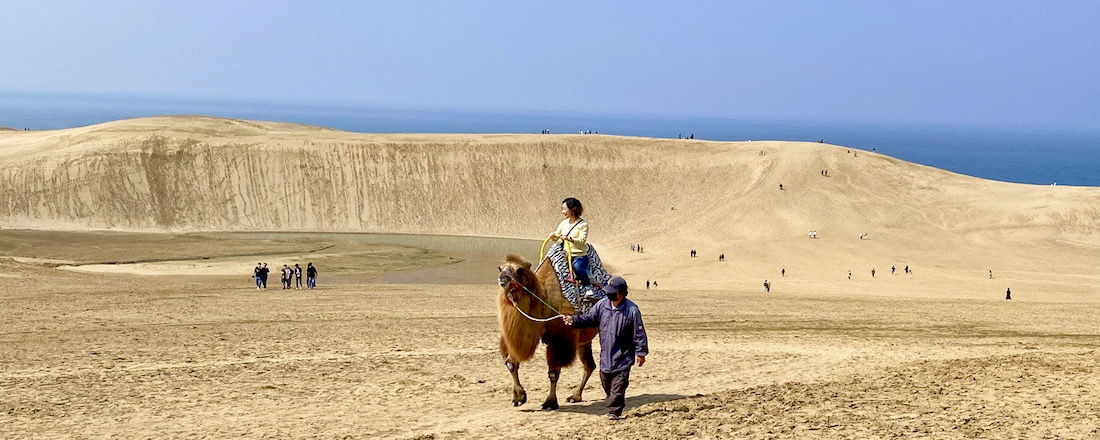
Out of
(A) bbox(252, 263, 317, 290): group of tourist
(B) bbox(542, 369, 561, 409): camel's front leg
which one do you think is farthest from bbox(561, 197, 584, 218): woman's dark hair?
(A) bbox(252, 263, 317, 290): group of tourist

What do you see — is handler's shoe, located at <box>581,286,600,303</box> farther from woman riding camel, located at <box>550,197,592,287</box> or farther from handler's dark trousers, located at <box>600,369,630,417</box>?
handler's dark trousers, located at <box>600,369,630,417</box>

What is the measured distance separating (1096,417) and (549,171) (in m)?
65.2

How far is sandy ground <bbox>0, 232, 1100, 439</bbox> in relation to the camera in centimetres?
1033

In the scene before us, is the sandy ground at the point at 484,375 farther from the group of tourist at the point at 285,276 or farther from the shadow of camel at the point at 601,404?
the group of tourist at the point at 285,276

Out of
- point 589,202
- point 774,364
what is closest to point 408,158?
point 589,202

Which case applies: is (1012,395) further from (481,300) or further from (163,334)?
(481,300)

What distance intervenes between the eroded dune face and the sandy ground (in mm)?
39986

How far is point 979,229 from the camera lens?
199 feet

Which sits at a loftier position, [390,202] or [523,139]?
[523,139]

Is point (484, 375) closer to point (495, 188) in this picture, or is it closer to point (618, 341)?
point (618, 341)

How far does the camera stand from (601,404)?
11.6 metres

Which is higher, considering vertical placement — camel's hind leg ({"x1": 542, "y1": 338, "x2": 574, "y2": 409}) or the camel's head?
the camel's head

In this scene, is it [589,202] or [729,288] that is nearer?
[729,288]

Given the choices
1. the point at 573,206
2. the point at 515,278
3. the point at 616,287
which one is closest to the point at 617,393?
the point at 616,287
